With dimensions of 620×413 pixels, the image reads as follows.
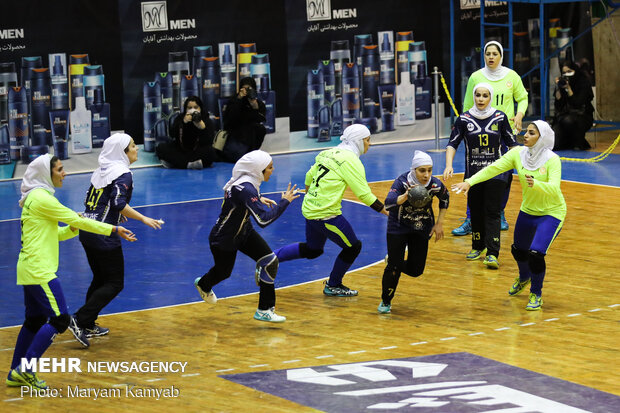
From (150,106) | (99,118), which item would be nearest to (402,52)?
(150,106)

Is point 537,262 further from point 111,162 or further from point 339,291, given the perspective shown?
point 111,162

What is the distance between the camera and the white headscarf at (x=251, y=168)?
9.45 m

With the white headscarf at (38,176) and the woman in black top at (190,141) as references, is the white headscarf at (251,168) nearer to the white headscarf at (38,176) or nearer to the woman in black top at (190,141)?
the white headscarf at (38,176)

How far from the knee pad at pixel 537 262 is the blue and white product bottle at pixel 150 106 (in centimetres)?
1100

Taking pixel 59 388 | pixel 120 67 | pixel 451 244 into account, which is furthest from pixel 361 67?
pixel 59 388

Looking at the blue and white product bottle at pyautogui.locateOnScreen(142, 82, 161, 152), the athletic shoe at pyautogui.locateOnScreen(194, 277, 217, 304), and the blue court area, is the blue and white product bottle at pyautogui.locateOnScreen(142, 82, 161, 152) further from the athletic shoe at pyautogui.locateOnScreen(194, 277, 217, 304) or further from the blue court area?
the athletic shoe at pyautogui.locateOnScreen(194, 277, 217, 304)

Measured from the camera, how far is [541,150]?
9.88 metres

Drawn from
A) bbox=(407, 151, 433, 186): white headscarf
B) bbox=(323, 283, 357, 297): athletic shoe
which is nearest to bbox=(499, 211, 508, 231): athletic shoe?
bbox=(323, 283, 357, 297): athletic shoe

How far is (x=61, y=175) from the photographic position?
27.5 ft

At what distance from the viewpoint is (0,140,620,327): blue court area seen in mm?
11109

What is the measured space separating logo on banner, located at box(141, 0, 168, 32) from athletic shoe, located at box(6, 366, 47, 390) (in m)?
12.1

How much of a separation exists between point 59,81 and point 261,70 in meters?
3.76

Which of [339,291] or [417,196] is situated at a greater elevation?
[417,196]

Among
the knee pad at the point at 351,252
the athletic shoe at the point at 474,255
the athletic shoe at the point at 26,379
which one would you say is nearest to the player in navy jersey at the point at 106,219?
the athletic shoe at the point at 26,379
